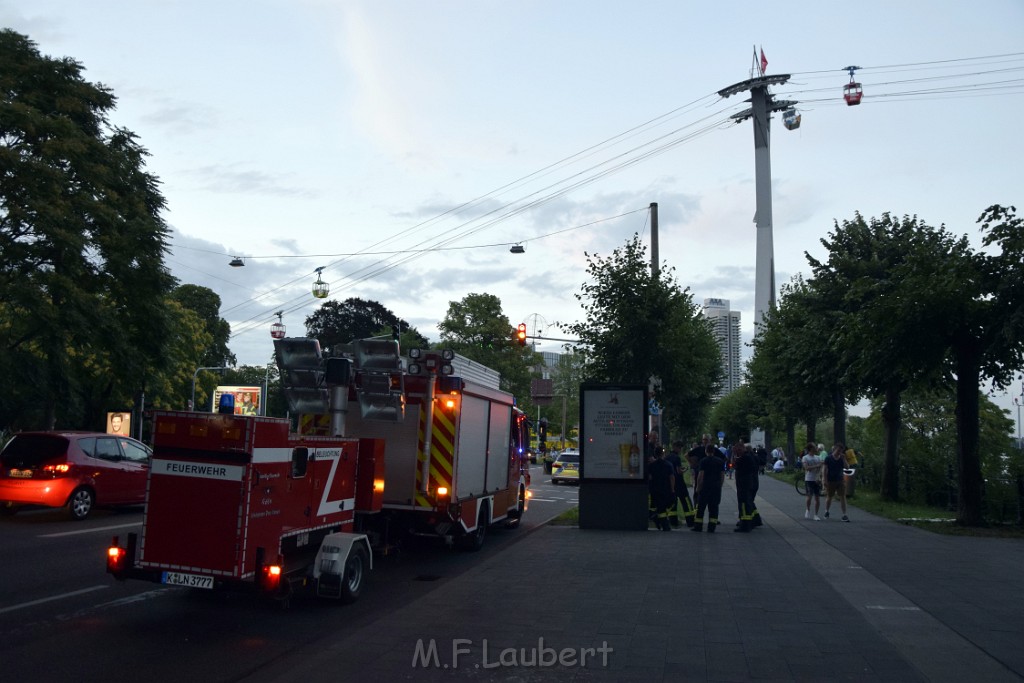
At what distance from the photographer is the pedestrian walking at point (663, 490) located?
1734 cm

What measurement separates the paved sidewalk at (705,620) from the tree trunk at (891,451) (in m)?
11.3

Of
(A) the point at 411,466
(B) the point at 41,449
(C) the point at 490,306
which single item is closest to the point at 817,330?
(A) the point at 411,466

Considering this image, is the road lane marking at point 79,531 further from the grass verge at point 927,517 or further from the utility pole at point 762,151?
the utility pole at point 762,151

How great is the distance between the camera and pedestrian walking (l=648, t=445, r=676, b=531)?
17.3m

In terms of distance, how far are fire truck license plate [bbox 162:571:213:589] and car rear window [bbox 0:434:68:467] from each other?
10111 millimetres

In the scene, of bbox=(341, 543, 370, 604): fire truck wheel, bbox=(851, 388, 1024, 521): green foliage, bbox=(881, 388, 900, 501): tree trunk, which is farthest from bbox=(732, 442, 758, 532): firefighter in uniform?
bbox=(881, 388, 900, 501): tree trunk

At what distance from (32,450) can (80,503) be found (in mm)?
1343

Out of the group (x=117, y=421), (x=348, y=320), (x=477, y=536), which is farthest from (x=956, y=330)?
(x=348, y=320)

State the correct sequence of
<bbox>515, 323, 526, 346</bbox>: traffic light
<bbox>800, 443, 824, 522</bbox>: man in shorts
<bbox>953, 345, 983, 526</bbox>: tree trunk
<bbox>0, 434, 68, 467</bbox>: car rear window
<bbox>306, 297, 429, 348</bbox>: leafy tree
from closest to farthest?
1. <bbox>0, 434, 68, 467</bbox>: car rear window
2. <bbox>953, 345, 983, 526</bbox>: tree trunk
3. <bbox>800, 443, 824, 522</bbox>: man in shorts
4. <bbox>515, 323, 526, 346</bbox>: traffic light
5. <bbox>306, 297, 429, 348</bbox>: leafy tree

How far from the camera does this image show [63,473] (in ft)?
53.0

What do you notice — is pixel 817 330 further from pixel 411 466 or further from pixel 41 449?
pixel 41 449

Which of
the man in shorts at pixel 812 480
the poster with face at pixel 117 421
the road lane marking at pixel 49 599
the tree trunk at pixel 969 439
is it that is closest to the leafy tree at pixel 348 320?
the poster with face at pixel 117 421

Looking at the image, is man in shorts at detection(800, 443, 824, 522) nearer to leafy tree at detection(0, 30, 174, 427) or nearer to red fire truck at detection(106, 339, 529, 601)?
red fire truck at detection(106, 339, 529, 601)
